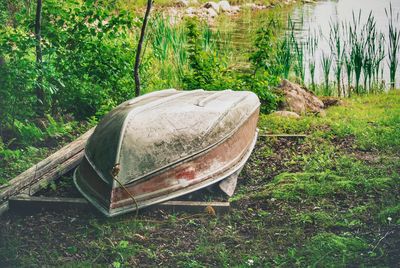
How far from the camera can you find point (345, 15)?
18062 mm

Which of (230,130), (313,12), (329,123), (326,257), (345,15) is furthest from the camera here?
(313,12)

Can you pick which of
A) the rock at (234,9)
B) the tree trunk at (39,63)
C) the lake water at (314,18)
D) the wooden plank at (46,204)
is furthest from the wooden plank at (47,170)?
the rock at (234,9)

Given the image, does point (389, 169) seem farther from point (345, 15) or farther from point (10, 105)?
point (345, 15)

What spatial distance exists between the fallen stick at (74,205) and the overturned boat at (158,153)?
0.07 m

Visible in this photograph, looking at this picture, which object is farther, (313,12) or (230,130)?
(313,12)

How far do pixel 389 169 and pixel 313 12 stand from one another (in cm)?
1509

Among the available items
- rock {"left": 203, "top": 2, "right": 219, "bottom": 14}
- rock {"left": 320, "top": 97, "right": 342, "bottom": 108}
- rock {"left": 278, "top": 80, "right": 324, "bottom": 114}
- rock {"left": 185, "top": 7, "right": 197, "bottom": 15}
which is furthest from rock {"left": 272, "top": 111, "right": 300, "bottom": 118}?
rock {"left": 203, "top": 2, "right": 219, "bottom": 14}

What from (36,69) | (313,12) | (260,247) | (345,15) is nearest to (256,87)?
(36,69)

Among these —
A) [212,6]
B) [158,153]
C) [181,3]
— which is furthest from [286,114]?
[212,6]

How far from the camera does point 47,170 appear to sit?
18.7 feet

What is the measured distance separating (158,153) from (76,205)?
760mm

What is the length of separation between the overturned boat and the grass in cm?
18

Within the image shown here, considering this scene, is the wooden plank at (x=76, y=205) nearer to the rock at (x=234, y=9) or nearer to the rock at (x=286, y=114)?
the rock at (x=286, y=114)

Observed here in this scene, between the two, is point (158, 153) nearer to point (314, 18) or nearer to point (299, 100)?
point (299, 100)
